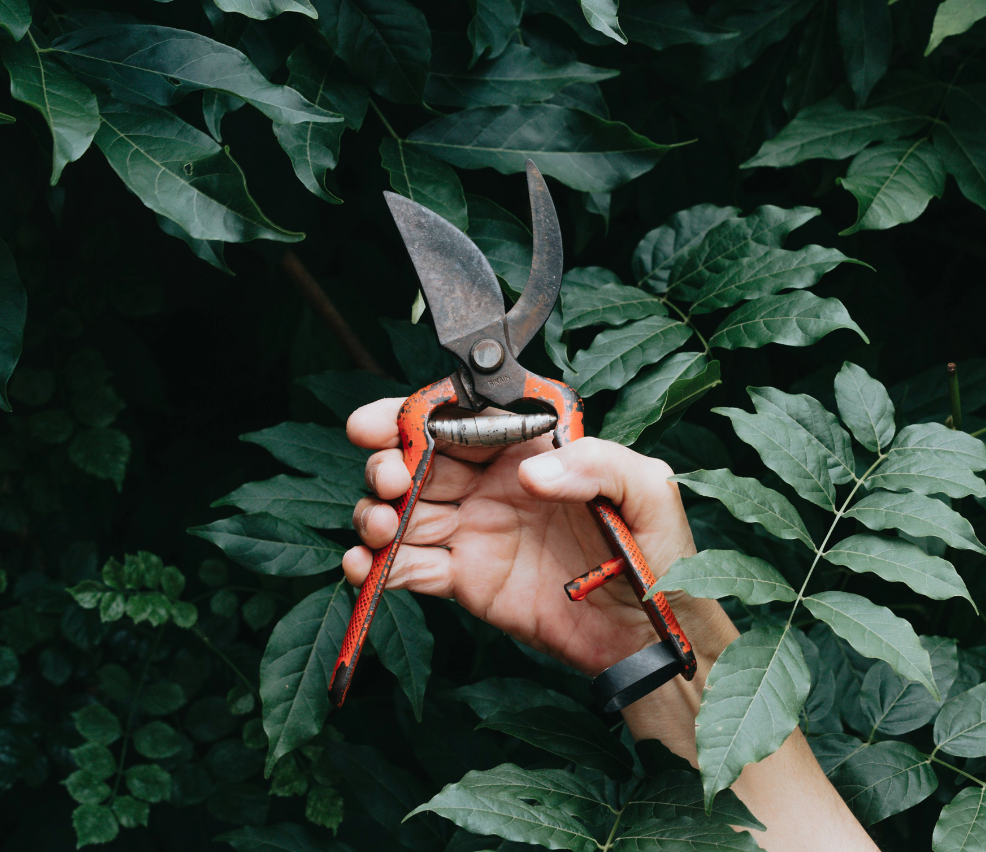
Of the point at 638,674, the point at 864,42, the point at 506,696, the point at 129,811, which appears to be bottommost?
the point at 129,811

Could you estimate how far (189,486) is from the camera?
1734mm

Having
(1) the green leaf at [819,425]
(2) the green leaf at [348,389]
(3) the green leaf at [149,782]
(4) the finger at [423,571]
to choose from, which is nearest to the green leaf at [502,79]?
(2) the green leaf at [348,389]

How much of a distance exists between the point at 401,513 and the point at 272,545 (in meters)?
0.24

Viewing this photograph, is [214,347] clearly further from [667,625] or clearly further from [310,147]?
[667,625]

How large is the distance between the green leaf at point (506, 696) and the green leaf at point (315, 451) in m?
0.35

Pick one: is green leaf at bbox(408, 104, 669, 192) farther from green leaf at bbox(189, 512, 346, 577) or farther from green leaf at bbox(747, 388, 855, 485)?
green leaf at bbox(189, 512, 346, 577)

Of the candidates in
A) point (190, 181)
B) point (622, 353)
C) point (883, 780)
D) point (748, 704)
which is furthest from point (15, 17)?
point (883, 780)

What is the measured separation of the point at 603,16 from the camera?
924 millimetres

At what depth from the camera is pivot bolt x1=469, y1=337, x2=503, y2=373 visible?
967mm

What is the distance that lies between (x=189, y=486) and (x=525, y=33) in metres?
1.19

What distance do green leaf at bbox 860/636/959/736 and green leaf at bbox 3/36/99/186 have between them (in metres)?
1.18

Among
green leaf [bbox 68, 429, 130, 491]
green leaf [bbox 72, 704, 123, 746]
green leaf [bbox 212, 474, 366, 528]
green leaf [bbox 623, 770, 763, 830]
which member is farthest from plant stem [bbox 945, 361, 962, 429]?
green leaf [bbox 72, 704, 123, 746]

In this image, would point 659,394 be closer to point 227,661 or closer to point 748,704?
point 748,704

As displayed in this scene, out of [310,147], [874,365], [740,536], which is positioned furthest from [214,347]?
[874,365]
